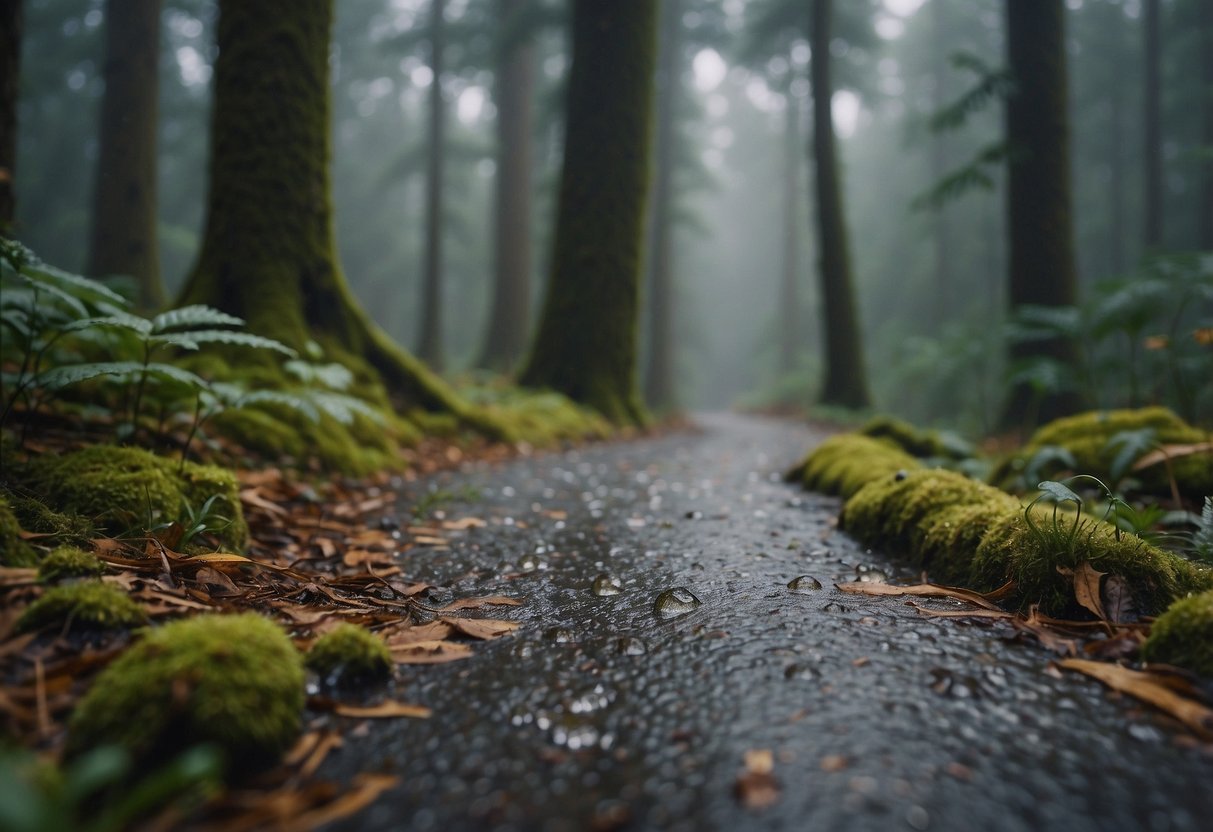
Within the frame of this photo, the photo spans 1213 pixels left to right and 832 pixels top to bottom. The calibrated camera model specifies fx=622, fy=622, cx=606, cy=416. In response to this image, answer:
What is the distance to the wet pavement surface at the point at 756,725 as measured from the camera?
36.9 inches

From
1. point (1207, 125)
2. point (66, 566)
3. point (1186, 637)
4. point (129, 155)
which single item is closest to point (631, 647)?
point (1186, 637)

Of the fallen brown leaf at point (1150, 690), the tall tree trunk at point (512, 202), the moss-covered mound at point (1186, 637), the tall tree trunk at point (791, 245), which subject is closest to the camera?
the fallen brown leaf at point (1150, 690)

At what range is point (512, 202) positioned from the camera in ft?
44.5

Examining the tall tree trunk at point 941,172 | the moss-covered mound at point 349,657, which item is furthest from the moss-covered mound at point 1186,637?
the tall tree trunk at point 941,172

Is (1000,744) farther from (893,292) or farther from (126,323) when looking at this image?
(893,292)

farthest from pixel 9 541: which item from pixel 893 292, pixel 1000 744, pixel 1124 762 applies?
pixel 893 292

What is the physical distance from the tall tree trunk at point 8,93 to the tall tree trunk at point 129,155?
646 cm

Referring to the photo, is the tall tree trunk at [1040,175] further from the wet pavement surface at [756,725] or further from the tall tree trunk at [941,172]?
the tall tree trunk at [941,172]

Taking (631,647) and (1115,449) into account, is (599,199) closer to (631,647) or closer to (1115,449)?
(1115,449)

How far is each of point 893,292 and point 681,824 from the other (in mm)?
32967

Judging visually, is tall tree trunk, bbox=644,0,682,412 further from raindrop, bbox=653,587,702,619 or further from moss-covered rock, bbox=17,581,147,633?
moss-covered rock, bbox=17,581,147,633

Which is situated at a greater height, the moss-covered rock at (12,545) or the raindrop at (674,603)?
the moss-covered rock at (12,545)

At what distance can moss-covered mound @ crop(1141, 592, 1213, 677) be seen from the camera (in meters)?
1.28

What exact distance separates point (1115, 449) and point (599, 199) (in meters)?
6.06
